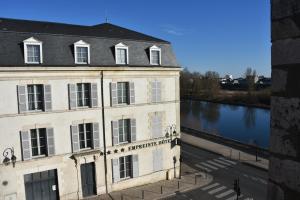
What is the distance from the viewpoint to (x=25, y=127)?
54.2ft

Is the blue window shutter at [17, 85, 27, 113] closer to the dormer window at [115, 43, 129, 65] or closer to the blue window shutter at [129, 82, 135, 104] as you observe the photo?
the dormer window at [115, 43, 129, 65]

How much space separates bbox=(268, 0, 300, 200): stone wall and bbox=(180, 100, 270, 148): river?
35.5m

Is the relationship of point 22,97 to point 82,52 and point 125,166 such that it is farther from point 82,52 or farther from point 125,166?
point 125,166

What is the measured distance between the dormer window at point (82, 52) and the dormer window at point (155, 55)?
473 centimetres

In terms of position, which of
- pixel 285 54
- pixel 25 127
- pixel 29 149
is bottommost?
pixel 29 149

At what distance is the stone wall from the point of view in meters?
1.96

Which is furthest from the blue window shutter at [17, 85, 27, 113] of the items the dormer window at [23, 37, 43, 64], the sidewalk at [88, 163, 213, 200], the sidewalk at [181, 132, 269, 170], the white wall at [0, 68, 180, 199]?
the sidewalk at [181, 132, 269, 170]

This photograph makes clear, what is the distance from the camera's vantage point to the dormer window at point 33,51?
16297mm

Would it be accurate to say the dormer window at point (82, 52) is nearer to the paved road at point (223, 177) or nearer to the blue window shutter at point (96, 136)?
the blue window shutter at point (96, 136)

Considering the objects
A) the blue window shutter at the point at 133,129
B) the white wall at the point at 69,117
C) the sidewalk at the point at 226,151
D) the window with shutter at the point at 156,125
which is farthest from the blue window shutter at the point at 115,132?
the sidewalk at the point at 226,151

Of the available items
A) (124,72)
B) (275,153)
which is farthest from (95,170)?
(275,153)

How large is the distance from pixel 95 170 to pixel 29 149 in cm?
453

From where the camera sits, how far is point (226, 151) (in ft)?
97.7

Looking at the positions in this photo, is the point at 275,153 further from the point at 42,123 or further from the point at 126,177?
the point at 126,177
